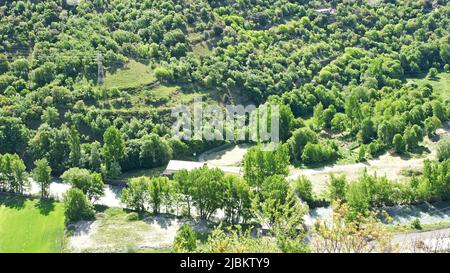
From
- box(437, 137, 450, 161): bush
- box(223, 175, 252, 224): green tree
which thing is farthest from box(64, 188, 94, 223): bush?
box(437, 137, 450, 161): bush

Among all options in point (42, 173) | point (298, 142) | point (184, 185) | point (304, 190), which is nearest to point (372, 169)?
point (298, 142)

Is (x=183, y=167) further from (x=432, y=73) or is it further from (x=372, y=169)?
(x=432, y=73)

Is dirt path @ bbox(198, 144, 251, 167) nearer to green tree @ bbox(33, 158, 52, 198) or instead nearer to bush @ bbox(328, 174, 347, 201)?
bush @ bbox(328, 174, 347, 201)

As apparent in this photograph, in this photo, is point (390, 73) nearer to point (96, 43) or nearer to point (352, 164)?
point (352, 164)
